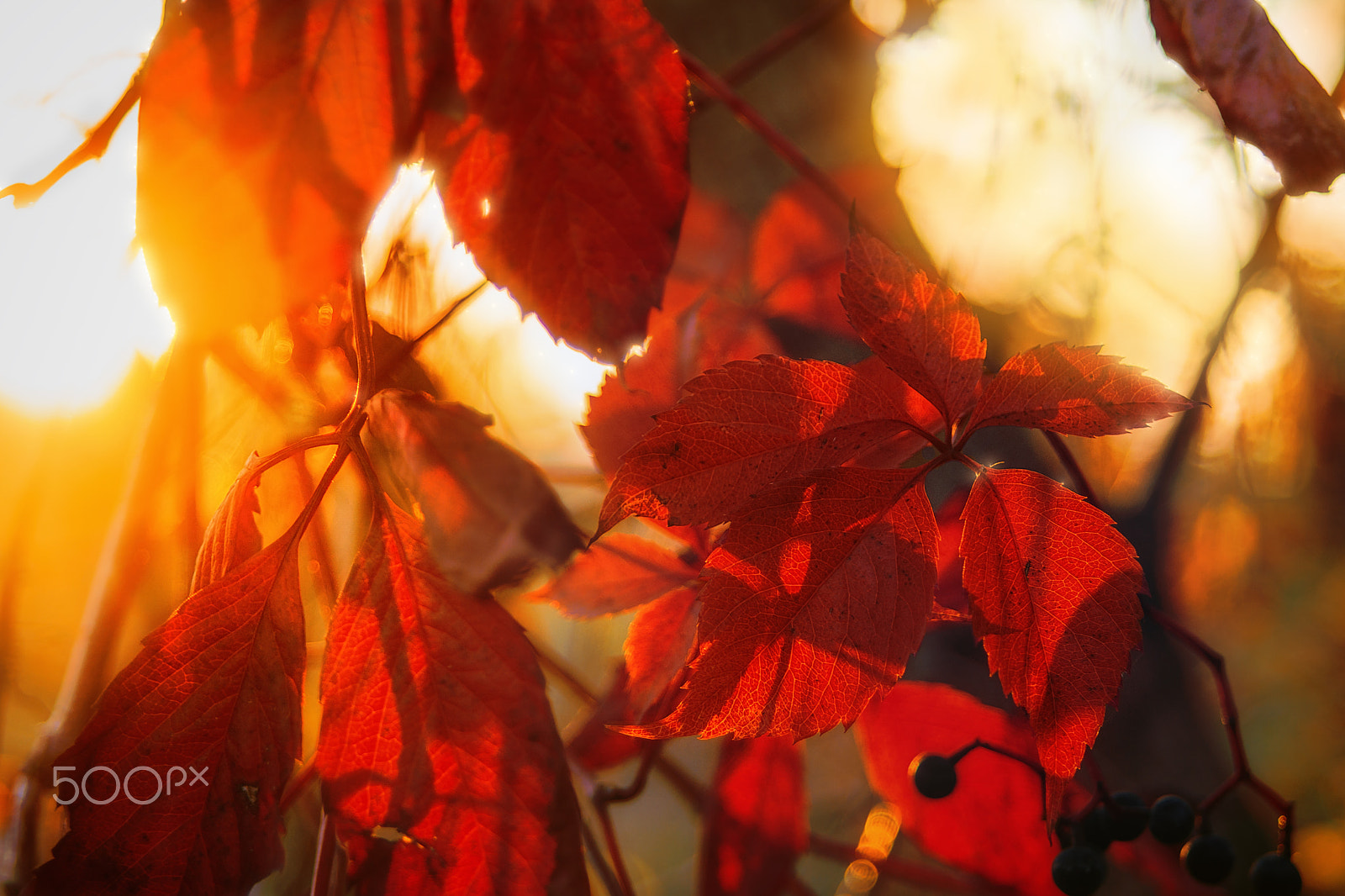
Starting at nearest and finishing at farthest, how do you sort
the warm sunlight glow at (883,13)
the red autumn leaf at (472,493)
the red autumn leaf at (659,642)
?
the red autumn leaf at (472,493)
the red autumn leaf at (659,642)
the warm sunlight glow at (883,13)

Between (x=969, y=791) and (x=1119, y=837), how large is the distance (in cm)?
11

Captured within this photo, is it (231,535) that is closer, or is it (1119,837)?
(231,535)

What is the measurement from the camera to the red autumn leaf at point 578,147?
0.90ft

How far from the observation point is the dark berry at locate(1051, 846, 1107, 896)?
1.53 ft

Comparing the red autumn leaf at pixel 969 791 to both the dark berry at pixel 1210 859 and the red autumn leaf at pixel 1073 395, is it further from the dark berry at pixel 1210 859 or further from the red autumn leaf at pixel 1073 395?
the red autumn leaf at pixel 1073 395

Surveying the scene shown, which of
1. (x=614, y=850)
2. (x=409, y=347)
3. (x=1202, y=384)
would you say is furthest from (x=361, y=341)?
(x=1202, y=384)

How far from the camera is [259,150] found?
270mm

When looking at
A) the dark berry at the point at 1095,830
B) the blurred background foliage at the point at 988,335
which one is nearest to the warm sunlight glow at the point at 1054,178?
the blurred background foliage at the point at 988,335

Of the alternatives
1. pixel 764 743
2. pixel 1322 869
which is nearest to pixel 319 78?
pixel 764 743

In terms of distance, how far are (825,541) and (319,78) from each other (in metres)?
0.28

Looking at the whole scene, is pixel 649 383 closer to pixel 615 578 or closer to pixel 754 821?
pixel 615 578

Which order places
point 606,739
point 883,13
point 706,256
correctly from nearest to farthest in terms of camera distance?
point 606,739
point 706,256
point 883,13

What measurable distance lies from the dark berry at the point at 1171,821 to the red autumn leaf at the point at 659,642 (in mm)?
440

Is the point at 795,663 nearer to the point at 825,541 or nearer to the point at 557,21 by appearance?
the point at 825,541
